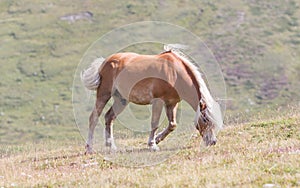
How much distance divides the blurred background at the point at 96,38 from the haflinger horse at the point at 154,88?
58.5 m

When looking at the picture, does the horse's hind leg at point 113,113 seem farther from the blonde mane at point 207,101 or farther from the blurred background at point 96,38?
the blurred background at point 96,38

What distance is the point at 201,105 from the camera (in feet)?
46.1

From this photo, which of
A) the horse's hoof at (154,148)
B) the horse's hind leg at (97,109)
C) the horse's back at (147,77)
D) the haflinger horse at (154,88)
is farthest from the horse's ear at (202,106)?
the horse's hind leg at (97,109)

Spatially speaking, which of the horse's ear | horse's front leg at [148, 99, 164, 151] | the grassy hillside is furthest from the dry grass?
horse's front leg at [148, 99, 164, 151]

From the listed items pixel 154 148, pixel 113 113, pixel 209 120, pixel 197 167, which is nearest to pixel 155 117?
pixel 154 148

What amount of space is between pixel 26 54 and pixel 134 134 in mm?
87642

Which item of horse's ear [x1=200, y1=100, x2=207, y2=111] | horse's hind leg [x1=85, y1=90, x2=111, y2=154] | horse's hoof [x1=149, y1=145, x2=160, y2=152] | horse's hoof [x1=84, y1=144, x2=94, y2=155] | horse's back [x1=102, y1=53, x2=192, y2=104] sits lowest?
horse's hoof [x1=84, y1=144, x2=94, y2=155]

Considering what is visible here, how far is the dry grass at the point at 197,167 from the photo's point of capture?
9484mm

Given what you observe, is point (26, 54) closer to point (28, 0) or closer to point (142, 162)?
point (28, 0)

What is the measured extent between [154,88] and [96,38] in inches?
3699

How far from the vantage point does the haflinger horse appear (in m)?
14.1

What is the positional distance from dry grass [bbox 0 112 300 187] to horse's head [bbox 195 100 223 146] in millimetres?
322

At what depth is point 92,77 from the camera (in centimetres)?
1562

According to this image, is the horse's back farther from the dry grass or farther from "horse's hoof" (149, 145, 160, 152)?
the dry grass
